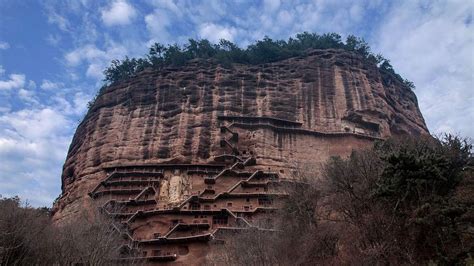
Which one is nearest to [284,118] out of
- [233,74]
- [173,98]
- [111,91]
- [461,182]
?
[233,74]

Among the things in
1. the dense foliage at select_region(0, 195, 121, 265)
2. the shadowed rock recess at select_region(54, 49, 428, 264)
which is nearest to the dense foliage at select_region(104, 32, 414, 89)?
the shadowed rock recess at select_region(54, 49, 428, 264)

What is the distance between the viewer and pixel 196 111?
4328 centimetres

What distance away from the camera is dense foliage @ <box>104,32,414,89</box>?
50.0 meters

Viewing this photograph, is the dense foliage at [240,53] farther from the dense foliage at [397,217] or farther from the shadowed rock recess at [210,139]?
the dense foliage at [397,217]

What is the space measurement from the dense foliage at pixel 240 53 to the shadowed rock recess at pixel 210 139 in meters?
1.84

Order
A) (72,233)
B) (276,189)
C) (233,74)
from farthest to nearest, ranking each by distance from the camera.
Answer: (233,74), (276,189), (72,233)

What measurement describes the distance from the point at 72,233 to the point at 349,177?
14.9 m

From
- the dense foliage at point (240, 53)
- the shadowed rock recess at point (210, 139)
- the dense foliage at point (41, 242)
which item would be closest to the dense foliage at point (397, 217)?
the dense foliage at point (41, 242)

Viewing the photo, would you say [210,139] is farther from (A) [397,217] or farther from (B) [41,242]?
→ (A) [397,217]

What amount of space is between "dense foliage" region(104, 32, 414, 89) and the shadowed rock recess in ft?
6.02

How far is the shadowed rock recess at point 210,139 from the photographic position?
115 ft

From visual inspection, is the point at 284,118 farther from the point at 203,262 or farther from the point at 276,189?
the point at 203,262

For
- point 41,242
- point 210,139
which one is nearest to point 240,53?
point 210,139

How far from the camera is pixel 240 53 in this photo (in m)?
50.5
